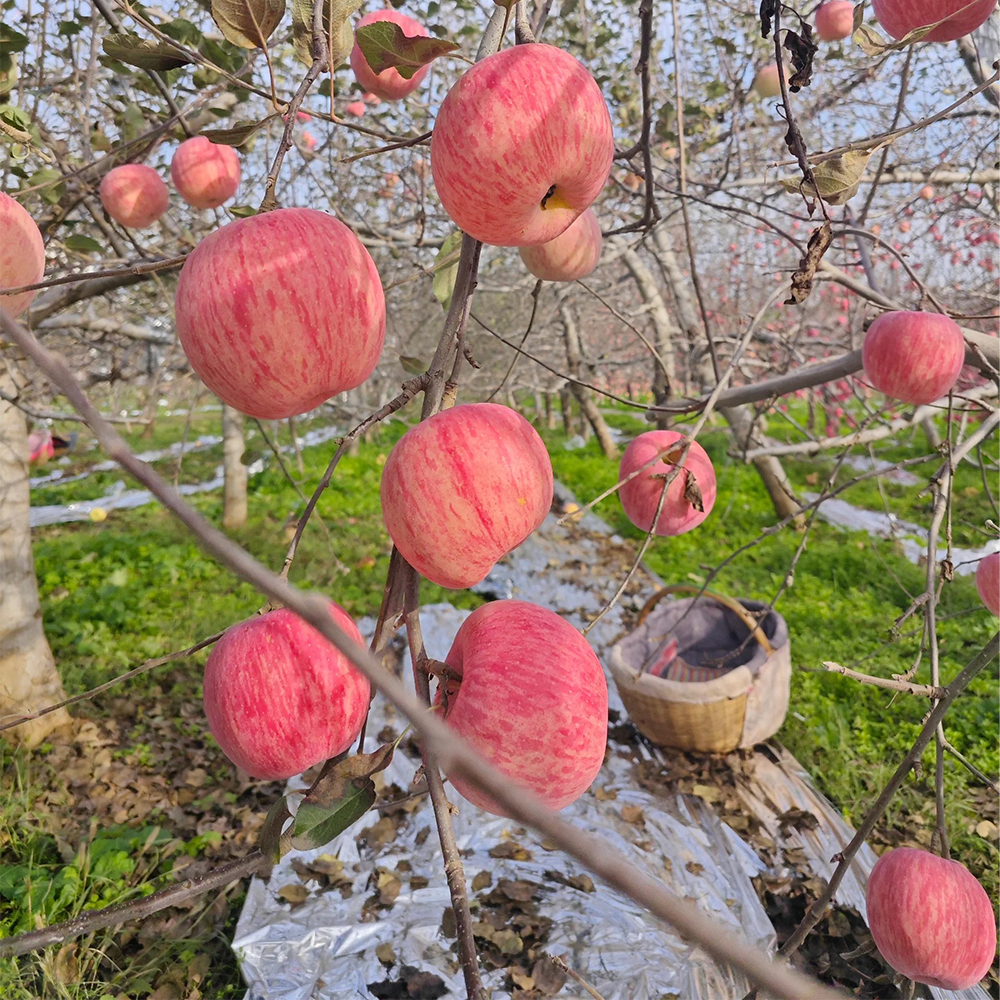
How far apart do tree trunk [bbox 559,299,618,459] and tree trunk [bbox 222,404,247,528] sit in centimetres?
265

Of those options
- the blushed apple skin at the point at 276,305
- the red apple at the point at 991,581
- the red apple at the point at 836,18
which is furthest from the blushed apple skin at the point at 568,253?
the red apple at the point at 836,18

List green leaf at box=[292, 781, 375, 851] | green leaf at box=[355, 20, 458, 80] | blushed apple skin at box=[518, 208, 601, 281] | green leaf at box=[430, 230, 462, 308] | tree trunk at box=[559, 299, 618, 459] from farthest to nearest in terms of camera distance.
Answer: tree trunk at box=[559, 299, 618, 459] → blushed apple skin at box=[518, 208, 601, 281] → green leaf at box=[430, 230, 462, 308] → green leaf at box=[355, 20, 458, 80] → green leaf at box=[292, 781, 375, 851]

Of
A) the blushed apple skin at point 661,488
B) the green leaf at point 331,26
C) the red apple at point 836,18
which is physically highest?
the red apple at point 836,18

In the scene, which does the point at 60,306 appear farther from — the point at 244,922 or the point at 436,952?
the point at 436,952

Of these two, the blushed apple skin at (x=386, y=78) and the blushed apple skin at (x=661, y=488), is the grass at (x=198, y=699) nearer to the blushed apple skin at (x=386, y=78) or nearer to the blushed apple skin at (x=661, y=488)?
the blushed apple skin at (x=661, y=488)

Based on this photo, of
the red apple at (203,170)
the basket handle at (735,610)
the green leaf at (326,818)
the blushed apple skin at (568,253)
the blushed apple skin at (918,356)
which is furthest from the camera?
the basket handle at (735,610)

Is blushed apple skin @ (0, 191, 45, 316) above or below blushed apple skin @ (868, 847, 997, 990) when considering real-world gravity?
above

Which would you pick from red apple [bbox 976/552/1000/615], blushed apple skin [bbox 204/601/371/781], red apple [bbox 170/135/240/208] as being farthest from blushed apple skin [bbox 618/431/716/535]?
red apple [bbox 170/135/240/208]

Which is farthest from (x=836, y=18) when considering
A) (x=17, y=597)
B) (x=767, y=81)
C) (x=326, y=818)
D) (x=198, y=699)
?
(x=198, y=699)

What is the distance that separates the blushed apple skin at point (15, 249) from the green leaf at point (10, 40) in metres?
0.63

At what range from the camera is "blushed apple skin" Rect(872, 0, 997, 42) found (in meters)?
0.84

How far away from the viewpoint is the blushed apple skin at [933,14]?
838 mm

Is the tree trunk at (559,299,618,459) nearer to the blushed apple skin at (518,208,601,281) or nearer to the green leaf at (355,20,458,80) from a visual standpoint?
the blushed apple skin at (518,208,601,281)

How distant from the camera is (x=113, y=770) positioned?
276 cm
